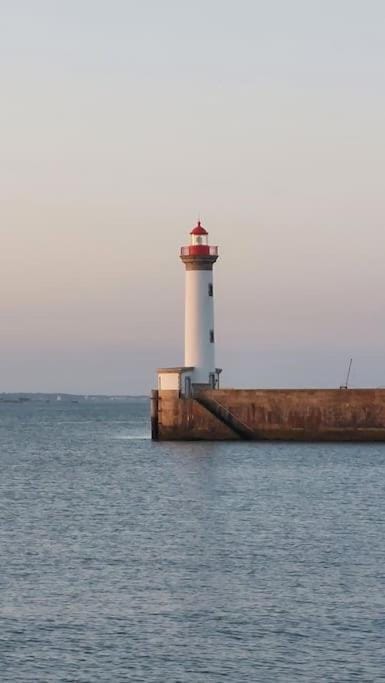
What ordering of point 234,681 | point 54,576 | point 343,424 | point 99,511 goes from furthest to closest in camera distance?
point 343,424, point 99,511, point 54,576, point 234,681

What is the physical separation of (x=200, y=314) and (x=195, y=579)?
38385mm

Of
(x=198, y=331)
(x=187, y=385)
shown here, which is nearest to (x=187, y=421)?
(x=187, y=385)

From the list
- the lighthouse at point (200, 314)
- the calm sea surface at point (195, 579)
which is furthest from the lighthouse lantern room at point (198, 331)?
the calm sea surface at point (195, 579)

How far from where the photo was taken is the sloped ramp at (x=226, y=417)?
63688mm

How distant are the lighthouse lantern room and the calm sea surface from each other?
42.9 feet

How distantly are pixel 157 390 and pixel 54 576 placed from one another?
38.1m

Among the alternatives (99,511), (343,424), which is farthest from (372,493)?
(343,424)

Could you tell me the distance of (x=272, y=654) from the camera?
21.1 m

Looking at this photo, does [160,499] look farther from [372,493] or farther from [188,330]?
[188,330]

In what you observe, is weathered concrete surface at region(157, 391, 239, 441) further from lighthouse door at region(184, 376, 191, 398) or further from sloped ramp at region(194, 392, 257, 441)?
lighthouse door at region(184, 376, 191, 398)

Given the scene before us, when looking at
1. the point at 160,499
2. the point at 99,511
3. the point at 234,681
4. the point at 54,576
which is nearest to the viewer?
the point at 234,681

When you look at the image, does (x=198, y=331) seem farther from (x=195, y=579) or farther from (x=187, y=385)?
(x=195, y=579)

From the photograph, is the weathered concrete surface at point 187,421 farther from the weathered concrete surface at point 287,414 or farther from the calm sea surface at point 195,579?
the calm sea surface at point 195,579

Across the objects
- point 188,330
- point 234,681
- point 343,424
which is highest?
point 188,330
